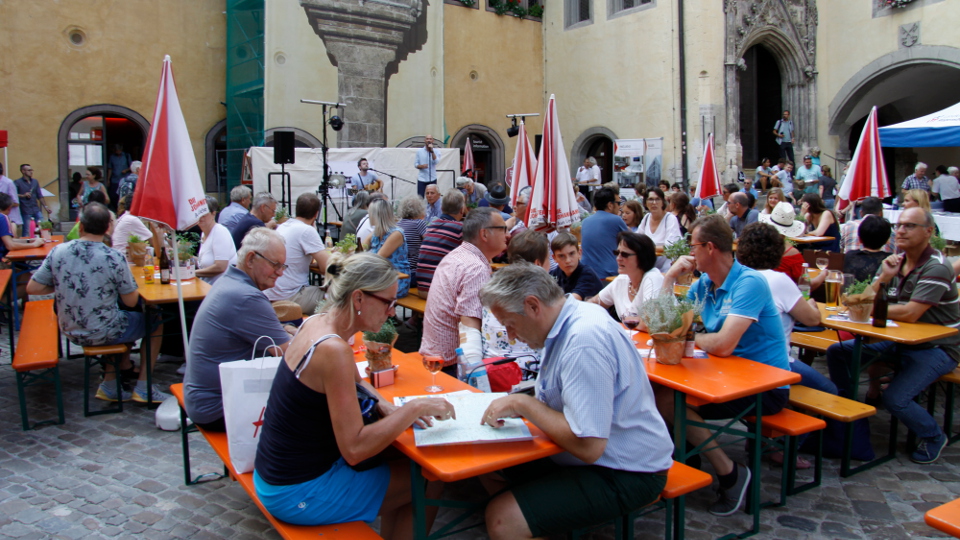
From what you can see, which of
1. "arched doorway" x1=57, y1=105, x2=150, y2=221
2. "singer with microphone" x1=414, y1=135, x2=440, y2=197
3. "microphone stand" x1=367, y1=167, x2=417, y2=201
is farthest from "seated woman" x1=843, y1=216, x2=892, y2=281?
"arched doorway" x1=57, y1=105, x2=150, y2=221

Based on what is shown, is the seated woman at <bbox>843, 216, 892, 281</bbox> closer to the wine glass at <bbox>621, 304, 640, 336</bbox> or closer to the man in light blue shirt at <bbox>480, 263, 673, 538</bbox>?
the wine glass at <bbox>621, 304, 640, 336</bbox>

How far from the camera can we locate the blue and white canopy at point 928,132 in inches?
420

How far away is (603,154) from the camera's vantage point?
21016 millimetres

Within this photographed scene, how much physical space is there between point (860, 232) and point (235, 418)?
4.45 m

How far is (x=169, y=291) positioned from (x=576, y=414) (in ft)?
13.1

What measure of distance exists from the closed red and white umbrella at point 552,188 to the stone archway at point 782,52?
12061mm

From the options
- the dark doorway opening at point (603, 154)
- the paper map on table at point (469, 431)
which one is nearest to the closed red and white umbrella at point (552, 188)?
the paper map on table at point (469, 431)

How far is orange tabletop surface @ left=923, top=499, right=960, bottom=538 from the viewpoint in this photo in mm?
1937

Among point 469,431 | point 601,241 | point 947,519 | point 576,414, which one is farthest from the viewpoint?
point 601,241

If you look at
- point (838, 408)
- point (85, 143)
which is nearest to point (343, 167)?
point (85, 143)

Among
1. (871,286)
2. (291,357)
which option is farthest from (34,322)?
(871,286)

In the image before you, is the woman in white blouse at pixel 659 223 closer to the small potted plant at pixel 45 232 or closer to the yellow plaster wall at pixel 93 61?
the small potted plant at pixel 45 232

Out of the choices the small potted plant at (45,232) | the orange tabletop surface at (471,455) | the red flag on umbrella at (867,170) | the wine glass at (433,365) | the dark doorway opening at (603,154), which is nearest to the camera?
the orange tabletop surface at (471,455)

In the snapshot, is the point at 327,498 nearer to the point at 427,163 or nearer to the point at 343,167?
the point at 343,167
